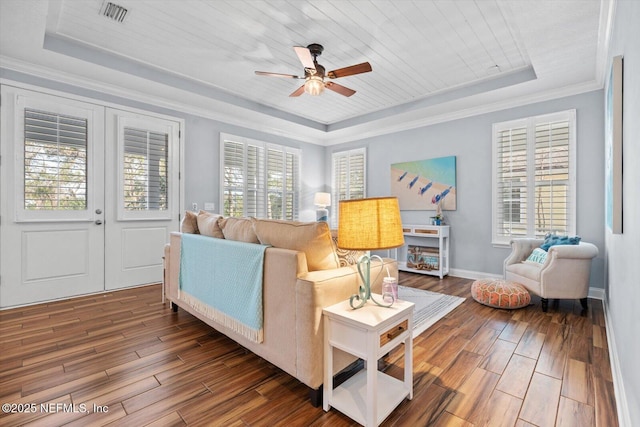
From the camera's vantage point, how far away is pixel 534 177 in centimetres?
397

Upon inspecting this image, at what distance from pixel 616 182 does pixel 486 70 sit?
2575 millimetres

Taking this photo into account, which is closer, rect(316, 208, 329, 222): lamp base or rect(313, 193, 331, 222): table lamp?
rect(313, 193, 331, 222): table lamp

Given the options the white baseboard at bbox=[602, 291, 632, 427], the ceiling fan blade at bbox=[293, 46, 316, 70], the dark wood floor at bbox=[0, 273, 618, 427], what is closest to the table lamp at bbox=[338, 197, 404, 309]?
the dark wood floor at bbox=[0, 273, 618, 427]

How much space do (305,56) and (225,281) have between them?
210 centimetres

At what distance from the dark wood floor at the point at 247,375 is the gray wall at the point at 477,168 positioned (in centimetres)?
140

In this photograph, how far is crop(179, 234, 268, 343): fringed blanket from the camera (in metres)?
1.90

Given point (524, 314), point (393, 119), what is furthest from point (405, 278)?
point (393, 119)

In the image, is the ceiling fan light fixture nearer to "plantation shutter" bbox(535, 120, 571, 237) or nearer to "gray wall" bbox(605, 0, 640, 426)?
"gray wall" bbox(605, 0, 640, 426)

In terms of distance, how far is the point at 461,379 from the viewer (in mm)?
1877

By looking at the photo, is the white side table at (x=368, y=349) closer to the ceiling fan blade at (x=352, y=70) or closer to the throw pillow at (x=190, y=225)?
the throw pillow at (x=190, y=225)

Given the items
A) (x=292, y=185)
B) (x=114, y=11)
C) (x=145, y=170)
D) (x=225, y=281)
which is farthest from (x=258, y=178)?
(x=225, y=281)

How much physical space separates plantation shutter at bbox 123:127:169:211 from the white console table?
12.4 feet

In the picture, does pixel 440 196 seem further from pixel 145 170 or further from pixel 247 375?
pixel 145 170

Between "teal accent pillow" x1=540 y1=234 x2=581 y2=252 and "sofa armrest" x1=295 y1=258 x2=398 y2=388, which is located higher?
"teal accent pillow" x1=540 y1=234 x2=581 y2=252
